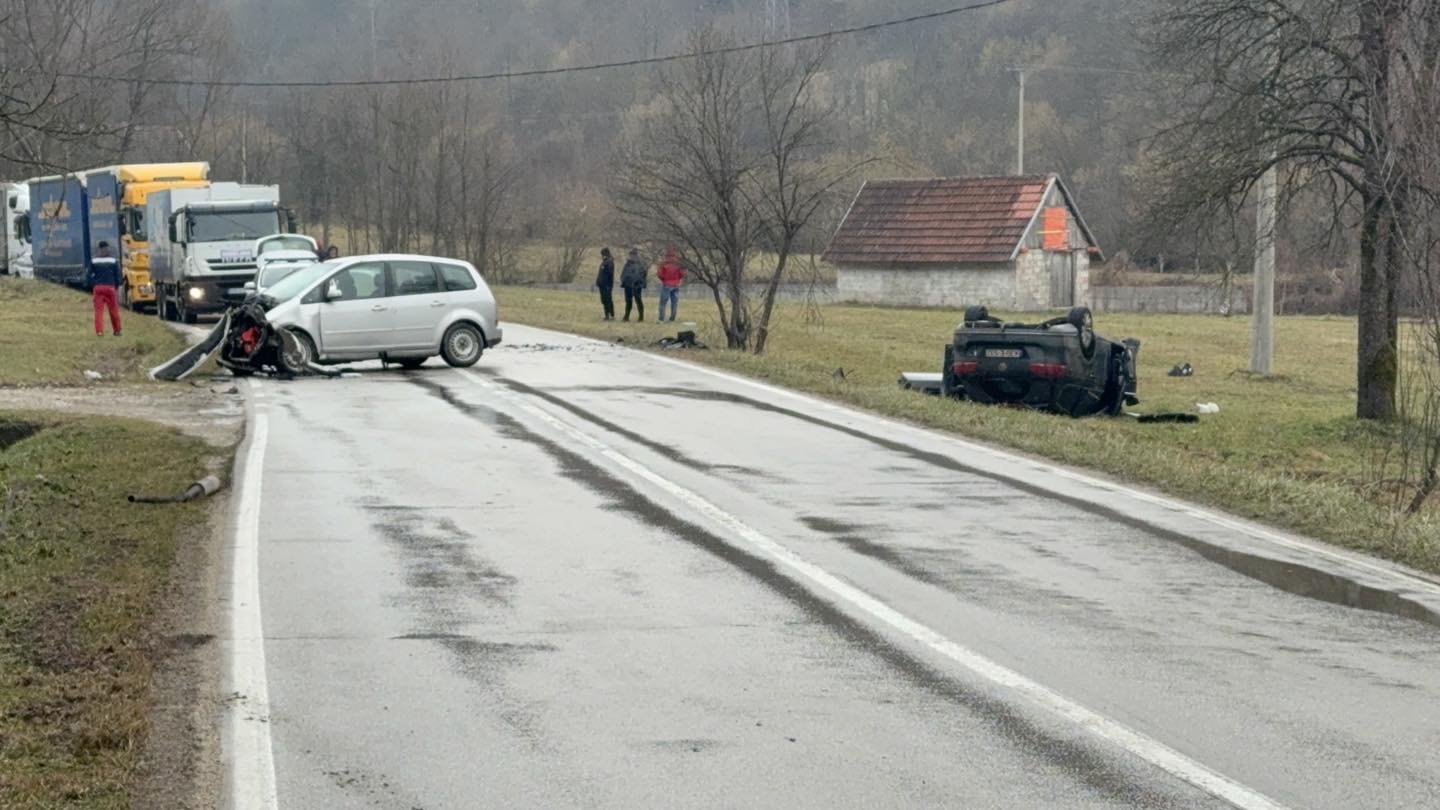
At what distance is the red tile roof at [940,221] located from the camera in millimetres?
65750

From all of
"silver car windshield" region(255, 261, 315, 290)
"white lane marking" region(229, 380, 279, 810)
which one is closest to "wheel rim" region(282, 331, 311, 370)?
"silver car windshield" region(255, 261, 315, 290)

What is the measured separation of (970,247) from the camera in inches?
2591

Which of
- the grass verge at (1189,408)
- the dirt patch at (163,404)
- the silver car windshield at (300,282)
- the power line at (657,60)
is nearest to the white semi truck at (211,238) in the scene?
the power line at (657,60)

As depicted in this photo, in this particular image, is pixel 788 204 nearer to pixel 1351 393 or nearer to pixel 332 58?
pixel 1351 393

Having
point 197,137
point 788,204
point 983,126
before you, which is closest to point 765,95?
point 788,204

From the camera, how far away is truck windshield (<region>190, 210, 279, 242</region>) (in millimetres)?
38406

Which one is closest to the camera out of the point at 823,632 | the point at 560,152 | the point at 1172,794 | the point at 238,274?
the point at 1172,794

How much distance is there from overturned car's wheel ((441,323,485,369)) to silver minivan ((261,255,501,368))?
14 mm

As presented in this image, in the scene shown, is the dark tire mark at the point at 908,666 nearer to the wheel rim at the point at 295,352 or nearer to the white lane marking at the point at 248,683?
the white lane marking at the point at 248,683

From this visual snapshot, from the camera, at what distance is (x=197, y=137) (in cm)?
8119

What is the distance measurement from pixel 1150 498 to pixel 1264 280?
20366 mm

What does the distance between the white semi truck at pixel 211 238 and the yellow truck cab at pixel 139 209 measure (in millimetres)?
3114

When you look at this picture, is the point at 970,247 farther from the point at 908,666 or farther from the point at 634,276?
the point at 908,666

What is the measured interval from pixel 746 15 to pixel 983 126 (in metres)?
14.2
